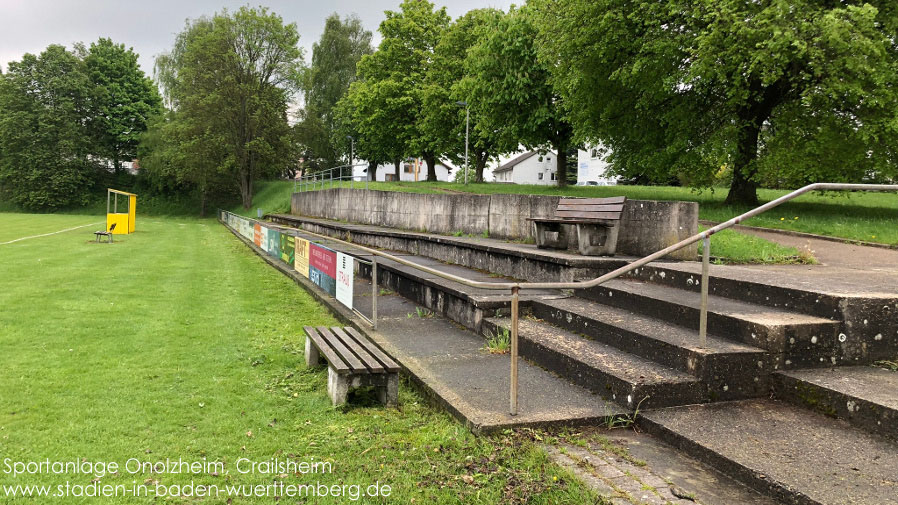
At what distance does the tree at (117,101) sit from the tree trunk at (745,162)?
171 ft

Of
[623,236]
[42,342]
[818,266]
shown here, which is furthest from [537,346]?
[42,342]

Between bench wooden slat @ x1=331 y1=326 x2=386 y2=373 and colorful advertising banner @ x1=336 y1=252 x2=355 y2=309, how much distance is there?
67.2 inches

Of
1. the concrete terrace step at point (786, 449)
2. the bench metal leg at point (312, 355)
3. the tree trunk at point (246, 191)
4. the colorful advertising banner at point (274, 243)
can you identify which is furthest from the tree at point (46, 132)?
the concrete terrace step at point (786, 449)

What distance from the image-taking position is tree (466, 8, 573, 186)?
2636 centimetres

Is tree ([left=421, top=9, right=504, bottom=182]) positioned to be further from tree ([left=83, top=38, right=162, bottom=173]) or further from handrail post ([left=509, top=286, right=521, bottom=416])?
handrail post ([left=509, top=286, right=521, bottom=416])

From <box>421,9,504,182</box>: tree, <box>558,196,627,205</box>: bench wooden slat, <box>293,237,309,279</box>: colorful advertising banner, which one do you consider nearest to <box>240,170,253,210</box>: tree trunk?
<box>421,9,504,182</box>: tree

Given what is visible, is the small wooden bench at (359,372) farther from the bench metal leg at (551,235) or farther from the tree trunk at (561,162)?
the tree trunk at (561,162)

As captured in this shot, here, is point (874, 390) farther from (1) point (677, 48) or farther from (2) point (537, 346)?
Result: (1) point (677, 48)

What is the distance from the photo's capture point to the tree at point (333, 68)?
51156 mm

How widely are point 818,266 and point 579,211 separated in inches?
122

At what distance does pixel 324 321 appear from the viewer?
312 inches

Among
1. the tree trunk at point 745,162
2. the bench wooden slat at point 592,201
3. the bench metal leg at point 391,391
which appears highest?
the tree trunk at point 745,162

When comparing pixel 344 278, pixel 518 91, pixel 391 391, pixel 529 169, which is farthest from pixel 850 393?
pixel 529 169

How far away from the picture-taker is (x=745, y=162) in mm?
16359
